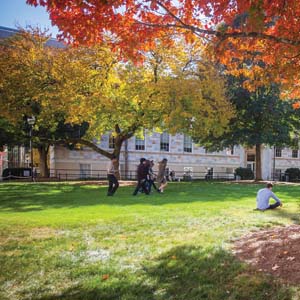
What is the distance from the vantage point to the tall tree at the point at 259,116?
93.1 ft

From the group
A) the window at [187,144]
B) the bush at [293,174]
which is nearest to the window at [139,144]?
the window at [187,144]

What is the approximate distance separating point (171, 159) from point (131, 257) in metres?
39.9

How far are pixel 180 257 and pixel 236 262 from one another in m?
0.86

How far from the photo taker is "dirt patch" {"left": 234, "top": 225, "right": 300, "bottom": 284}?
461cm

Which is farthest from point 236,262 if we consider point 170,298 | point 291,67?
point 291,67

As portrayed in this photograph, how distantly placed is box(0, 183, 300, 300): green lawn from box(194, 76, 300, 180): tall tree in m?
19.5

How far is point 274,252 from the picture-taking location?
5.40m

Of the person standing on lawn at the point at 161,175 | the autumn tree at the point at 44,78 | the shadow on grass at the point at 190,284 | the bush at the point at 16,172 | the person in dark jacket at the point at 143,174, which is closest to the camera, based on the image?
the shadow on grass at the point at 190,284

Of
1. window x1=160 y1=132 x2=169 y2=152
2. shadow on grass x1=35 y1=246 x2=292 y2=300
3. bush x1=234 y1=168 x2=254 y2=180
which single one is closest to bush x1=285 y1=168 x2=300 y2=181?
bush x1=234 y1=168 x2=254 y2=180

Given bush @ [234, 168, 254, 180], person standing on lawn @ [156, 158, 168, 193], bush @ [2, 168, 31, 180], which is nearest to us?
person standing on lawn @ [156, 158, 168, 193]

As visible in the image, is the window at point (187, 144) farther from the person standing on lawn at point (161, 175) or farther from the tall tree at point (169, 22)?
the tall tree at point (169, 22)

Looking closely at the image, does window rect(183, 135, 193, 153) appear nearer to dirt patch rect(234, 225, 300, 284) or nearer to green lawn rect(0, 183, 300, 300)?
green lawn rect(0, 183, 300, 300)

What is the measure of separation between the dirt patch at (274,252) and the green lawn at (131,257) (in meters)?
0.21

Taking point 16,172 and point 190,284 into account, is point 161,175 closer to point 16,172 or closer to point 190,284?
point 190,284
